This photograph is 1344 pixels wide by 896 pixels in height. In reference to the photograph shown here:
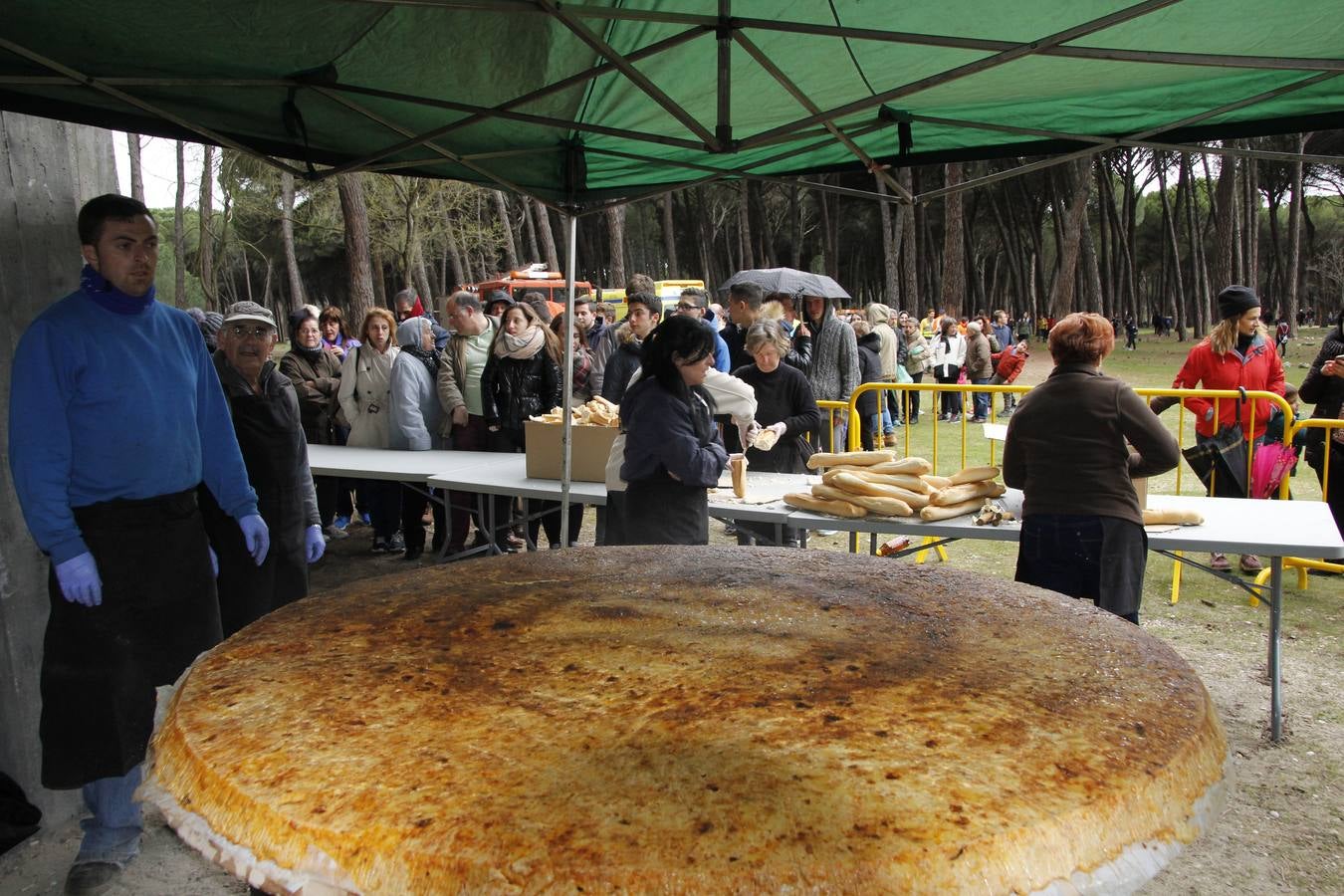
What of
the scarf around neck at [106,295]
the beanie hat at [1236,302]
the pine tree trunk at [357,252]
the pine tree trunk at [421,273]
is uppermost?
the pine tree trunk at [421,273]

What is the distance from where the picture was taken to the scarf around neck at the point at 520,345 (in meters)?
7.05

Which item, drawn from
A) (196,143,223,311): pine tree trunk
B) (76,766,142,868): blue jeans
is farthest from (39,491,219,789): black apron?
(196,143,223,311): pine tree trunk

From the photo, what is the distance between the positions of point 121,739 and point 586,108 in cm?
309

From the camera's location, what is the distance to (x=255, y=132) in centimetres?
404

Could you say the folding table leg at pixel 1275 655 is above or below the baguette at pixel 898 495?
below

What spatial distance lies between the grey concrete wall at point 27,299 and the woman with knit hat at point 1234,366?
20.2 feet

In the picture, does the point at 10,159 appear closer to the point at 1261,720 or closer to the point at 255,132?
the point at 255,132

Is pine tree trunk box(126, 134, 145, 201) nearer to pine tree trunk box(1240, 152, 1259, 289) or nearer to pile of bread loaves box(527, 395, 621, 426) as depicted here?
A: pile of bread loaves box(527, 395, 621, 426)

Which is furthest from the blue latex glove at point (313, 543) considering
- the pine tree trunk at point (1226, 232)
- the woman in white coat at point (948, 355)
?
the pine tree trunk at point (1226, 232)

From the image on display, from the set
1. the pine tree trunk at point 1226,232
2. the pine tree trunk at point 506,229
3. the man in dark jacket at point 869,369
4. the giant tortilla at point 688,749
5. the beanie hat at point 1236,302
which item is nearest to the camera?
the giant tortilla at point 688,749

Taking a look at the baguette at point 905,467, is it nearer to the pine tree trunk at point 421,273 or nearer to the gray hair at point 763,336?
the gray hair at point 763,336

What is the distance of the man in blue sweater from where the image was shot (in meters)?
2.83

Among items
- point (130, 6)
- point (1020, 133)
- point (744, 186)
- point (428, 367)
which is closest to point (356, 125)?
point (130, 6)

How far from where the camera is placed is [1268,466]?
6.19m
